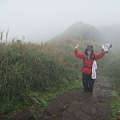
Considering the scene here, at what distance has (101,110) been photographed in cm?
555

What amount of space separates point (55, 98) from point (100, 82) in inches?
129

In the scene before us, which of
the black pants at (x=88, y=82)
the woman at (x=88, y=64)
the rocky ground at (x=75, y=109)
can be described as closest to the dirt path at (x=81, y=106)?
the rocky ground at (x=75, y=109)

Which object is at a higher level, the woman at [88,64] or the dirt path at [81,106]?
the woman at [88,64]

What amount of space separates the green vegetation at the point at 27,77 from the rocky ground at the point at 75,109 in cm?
38

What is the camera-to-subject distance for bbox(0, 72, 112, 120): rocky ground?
5.12 m

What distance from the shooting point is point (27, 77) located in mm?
6293

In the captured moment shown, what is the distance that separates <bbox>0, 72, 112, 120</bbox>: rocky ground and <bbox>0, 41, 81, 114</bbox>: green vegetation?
379mm

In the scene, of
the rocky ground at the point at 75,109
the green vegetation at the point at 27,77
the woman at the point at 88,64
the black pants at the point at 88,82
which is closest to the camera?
the rocky ground at the point at 75,109

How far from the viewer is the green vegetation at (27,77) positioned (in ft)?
18.7

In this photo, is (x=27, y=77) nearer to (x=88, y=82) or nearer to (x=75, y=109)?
(x=75, y=109)

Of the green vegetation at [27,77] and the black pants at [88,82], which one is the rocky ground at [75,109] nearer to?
the black pants at [88,82]

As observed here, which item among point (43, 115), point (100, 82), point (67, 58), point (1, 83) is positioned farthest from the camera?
point (67, 58)

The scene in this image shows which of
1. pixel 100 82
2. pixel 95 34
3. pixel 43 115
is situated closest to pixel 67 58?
pixel 100 82

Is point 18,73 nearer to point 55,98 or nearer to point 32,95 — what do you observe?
point 32,95
